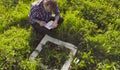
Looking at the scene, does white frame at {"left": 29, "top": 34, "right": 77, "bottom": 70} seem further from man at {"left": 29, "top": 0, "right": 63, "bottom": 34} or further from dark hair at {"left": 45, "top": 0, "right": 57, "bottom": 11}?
dark hair at {"left": 45, "top": 0, "right": 57, "bottom": 11}

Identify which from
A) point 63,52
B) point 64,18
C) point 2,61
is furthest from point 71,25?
point 2,61

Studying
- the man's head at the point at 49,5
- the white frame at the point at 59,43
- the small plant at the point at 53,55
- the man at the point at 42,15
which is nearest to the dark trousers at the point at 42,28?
the man at the point at 42,15

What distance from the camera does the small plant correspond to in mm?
5219

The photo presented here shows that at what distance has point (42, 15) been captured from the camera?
5.38 m

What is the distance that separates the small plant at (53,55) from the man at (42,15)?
38 centimetres

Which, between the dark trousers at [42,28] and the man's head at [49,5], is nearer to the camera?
the man's head at [49,5]

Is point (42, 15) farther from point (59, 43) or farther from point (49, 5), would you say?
point (59, 43)

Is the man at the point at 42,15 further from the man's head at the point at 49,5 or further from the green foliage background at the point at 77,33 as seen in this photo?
the green foliage background at the point at 77,33

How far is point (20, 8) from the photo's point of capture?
238 inches

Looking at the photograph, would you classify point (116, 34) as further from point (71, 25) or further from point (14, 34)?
point (14, 34)

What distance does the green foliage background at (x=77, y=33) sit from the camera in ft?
17.1

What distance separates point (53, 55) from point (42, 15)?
2.72 feet

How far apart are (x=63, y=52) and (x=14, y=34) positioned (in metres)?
1.09

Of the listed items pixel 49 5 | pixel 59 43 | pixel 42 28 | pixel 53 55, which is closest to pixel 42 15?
pixel 42 28
